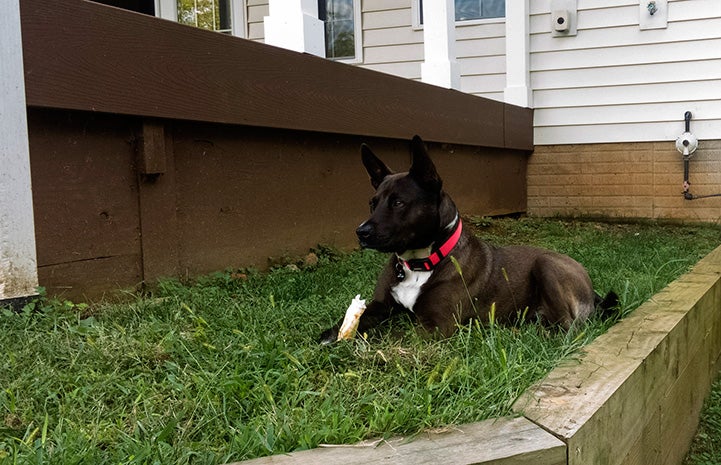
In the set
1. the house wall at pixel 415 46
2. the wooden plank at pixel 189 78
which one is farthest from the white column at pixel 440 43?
the house wall at pixel 415 46

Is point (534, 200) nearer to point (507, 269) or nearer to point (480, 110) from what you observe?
point (480, 110)

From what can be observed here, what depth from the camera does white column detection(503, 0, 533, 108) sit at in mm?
8188

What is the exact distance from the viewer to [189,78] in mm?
3674

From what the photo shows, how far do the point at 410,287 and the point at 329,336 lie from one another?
1.40 feet

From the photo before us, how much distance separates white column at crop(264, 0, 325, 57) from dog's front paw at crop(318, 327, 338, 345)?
2.45 metres

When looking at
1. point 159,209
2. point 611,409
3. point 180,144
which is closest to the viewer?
point 611,409

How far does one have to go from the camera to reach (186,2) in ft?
32.4

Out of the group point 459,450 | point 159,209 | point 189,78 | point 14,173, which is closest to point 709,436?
point 459,450

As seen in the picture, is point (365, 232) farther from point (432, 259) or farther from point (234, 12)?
point (234, 12)

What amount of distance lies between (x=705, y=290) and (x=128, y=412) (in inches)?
107

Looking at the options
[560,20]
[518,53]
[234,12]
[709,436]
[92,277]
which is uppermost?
[234,12]

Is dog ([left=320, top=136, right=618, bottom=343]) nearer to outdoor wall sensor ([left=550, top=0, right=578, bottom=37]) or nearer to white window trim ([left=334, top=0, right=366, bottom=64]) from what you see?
outdoor wall sensor ([left=550, top=0, right=578, bottom=37])

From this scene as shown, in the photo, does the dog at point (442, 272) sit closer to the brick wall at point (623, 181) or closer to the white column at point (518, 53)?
the brick wall at point (623, 181)

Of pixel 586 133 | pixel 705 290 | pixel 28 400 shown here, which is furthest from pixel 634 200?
pixel 28 400
